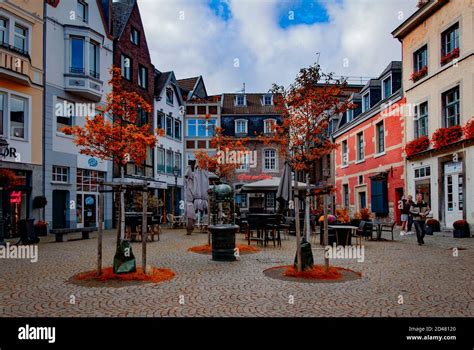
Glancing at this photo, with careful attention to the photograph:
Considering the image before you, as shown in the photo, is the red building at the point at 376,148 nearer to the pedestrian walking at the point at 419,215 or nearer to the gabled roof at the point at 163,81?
the pedestrian walking at the point at 419,215

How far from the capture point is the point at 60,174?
22016 millimetres

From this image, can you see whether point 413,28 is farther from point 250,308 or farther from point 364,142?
point 250,308

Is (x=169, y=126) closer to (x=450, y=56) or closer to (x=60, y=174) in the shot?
(x=60, y=174)

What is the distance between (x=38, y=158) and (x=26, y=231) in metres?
6.13

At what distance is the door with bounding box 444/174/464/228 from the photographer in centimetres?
1800

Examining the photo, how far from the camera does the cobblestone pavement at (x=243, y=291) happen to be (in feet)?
19.9

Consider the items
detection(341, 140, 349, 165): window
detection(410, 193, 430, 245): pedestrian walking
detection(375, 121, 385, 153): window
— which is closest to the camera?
detection(410, 193, 430, 245): pedestrian walking

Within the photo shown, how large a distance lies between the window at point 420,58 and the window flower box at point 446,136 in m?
4.28

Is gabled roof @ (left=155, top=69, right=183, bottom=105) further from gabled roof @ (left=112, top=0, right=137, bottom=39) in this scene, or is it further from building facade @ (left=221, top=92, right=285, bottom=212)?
building facade @ (left=221, top=92, right=285, bottom=212)

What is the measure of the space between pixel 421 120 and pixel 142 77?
2004 cm

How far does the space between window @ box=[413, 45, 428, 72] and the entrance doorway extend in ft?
19.2

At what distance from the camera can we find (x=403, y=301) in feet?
21.5

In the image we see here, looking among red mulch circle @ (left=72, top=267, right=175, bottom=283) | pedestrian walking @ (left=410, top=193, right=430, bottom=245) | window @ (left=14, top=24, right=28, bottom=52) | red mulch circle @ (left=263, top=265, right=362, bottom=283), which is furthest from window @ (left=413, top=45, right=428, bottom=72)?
window @ (left=14, top=24, right=28, bottom=52)

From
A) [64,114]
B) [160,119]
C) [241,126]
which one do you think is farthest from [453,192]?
[241,126]
